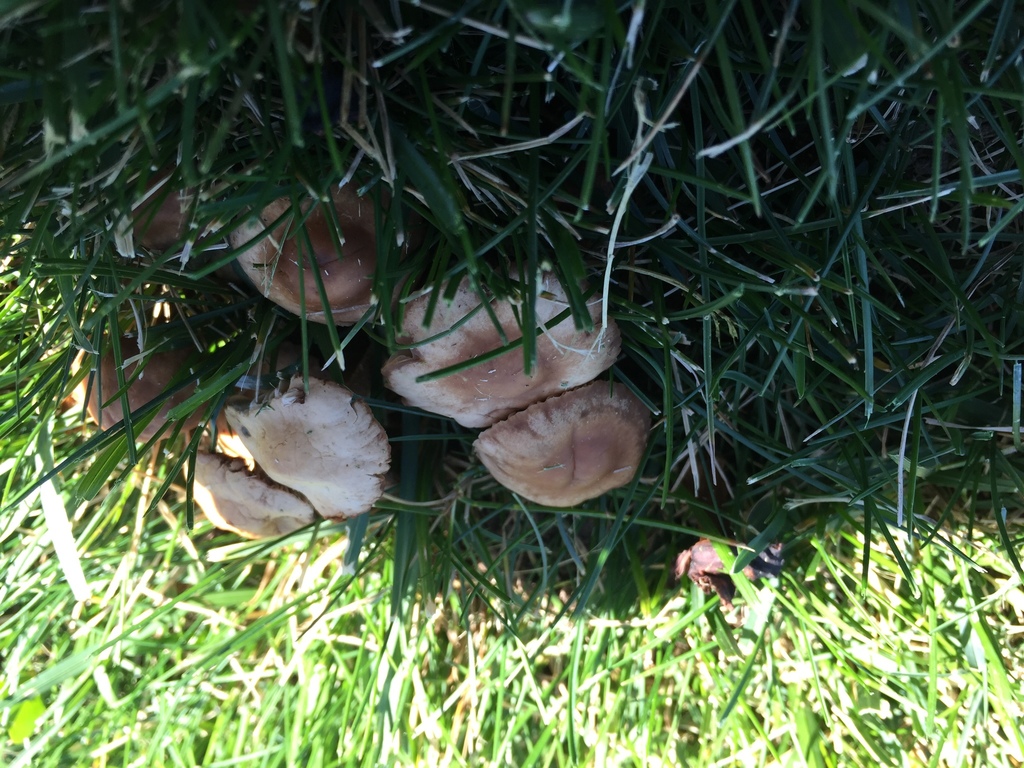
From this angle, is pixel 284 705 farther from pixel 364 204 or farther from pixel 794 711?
pixel 364 204

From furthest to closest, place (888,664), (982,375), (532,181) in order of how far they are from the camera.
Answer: (888,664), (982,375), (532,181)

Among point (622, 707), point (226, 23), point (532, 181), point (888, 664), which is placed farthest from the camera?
point (622, 707)

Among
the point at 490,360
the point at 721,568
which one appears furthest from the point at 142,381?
the point at 721,568

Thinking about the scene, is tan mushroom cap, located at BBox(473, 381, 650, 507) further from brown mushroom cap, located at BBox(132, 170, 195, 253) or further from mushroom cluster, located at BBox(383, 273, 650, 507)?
brown mushroom cap, located at BBox(132, 170, 195, 253)

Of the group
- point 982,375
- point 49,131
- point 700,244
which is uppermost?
point 49,131

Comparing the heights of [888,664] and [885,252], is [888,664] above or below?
below

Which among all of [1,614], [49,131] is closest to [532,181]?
[49,131]

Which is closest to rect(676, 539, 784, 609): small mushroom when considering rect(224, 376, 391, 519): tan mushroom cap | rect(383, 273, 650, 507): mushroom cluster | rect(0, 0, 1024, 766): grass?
rect(0, 0, 1024, 766): grass

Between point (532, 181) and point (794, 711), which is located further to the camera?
point (794, 711)
